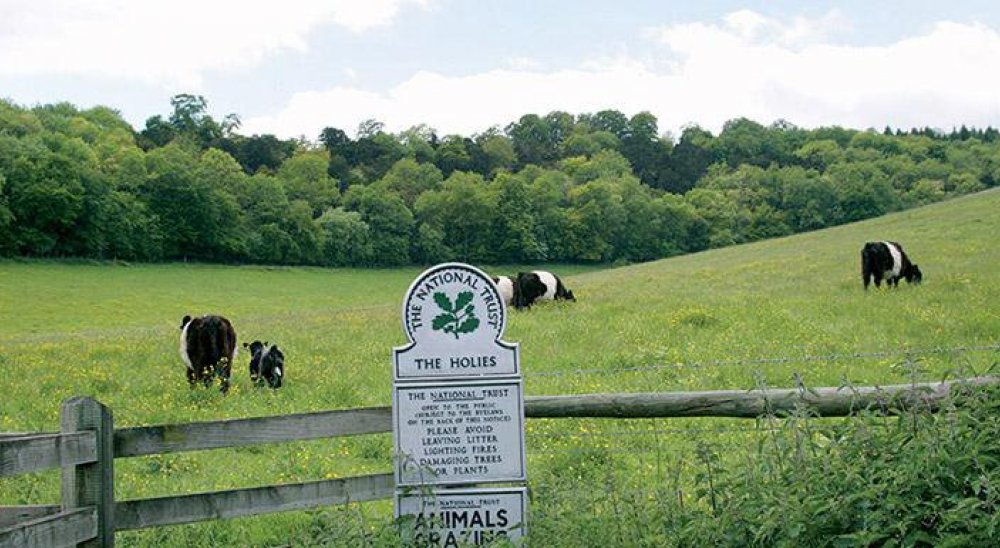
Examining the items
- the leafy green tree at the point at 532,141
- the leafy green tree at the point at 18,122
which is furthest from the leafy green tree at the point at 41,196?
the leafy green tree at the point at 532,141

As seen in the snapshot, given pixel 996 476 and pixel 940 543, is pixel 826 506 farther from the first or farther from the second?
pixel 996 476

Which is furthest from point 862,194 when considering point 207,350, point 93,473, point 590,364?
point 93,473

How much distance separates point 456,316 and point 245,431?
1.81 metres

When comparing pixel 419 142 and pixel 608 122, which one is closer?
pixel 419 142

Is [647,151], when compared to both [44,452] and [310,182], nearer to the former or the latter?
[310,182]

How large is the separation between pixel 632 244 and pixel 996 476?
10009cm

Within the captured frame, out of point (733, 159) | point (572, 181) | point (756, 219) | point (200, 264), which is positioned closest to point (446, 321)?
point (200, 264)

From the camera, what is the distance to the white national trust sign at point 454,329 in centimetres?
771

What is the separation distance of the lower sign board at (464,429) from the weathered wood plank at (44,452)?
2.20m

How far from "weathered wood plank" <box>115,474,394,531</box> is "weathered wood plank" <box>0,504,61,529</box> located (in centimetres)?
47

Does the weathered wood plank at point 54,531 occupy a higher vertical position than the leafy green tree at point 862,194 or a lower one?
lower

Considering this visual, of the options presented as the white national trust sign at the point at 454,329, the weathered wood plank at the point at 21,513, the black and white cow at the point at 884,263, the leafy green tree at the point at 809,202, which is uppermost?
the leafy green tree at the point at 809,202

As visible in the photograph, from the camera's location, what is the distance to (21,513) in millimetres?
7078

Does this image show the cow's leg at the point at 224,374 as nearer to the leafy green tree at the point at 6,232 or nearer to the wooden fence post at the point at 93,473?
the wooden fence post at the point at 93,473
